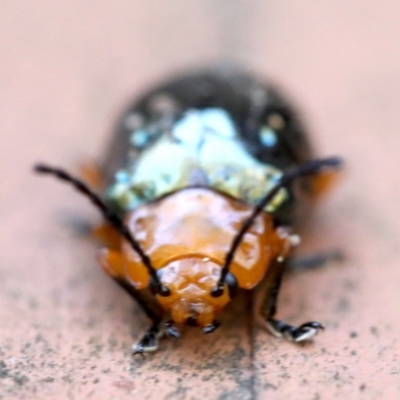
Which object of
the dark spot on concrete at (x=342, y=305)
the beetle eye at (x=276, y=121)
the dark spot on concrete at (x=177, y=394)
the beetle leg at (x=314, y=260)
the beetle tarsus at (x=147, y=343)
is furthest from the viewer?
the beetle eye at (x=276, y=121)

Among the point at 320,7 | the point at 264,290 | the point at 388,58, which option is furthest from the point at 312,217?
the point at 320,7

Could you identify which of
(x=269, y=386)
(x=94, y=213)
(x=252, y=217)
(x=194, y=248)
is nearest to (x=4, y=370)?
(x=194, y=248)

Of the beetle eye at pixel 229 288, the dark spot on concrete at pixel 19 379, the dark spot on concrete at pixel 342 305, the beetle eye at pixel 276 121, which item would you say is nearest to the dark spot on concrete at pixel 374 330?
the dark spot on concrete at pixel 342 305

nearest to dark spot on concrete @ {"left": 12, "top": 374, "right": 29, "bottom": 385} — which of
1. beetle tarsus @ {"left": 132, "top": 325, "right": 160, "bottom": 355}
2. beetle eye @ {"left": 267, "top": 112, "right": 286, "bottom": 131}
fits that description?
beetle tarsus @ {"left": 132, "top": 325, "right": 160, "bottom": 355}

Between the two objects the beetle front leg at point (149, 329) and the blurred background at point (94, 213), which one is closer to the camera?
the blurred background at point (94, 213)

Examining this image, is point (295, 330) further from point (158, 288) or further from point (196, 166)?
point (196, 166)

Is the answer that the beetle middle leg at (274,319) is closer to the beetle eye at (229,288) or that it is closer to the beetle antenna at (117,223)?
the beetle eye at (229,288)

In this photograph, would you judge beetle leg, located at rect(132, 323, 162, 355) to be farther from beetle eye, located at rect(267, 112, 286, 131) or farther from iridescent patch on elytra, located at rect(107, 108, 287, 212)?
beetle eye, located at rect(267, 112, 286, 131)
